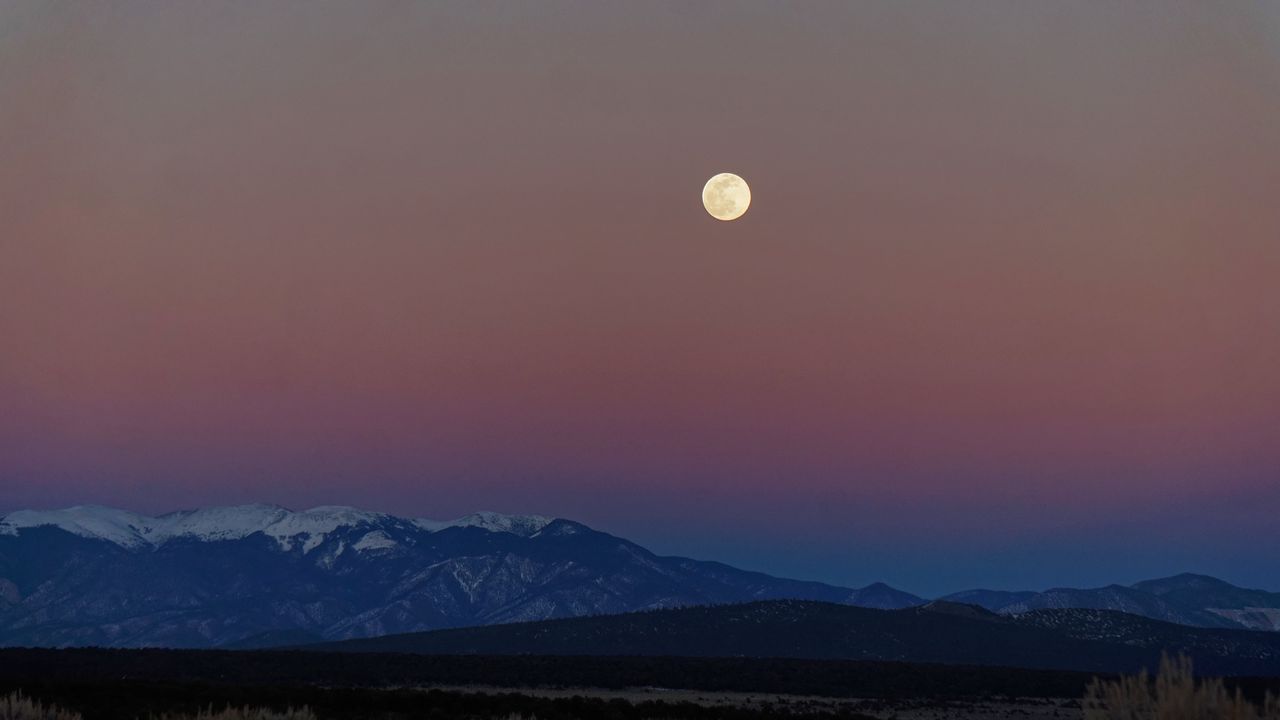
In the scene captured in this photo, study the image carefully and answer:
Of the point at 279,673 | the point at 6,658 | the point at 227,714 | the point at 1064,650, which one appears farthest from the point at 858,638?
the point at 227,714

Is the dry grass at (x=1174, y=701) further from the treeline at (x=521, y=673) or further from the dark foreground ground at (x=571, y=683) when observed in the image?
the treeline at (x=521, y=673)

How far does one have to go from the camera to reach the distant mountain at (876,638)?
12112 cm

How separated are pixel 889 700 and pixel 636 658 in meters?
31.5

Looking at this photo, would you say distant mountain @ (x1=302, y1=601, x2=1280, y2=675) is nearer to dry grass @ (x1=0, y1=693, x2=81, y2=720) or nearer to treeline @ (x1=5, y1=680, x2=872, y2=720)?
treeline @ (x1=5, y1=680, x2=872, y2=720)

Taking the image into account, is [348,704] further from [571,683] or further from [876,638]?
[876,638]

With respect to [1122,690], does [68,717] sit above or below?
below

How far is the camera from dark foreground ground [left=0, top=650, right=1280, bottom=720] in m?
42.6

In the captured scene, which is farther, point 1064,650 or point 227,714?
point 1064,650

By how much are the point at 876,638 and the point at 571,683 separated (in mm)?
68683

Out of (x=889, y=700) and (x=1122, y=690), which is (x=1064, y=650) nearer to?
(x=889, y=700)

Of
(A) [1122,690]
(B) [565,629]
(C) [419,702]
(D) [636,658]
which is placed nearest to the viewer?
(A) [1122,690]

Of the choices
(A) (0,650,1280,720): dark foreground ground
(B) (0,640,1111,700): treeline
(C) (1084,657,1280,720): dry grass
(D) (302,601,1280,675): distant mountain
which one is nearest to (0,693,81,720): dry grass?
(A) (0,650,1280,720): dark foreground ground

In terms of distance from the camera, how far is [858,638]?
129250 millimetres

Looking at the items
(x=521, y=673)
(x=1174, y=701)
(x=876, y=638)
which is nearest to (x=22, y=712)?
(x=1174, y=701)
